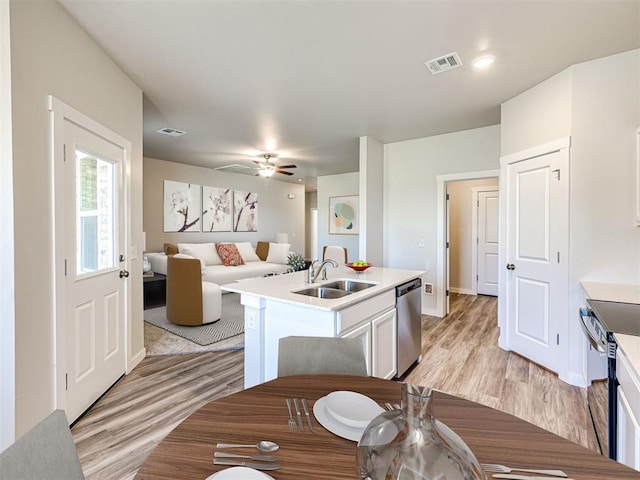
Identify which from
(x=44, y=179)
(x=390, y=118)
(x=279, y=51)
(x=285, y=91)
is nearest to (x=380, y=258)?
(x=390, y=118)

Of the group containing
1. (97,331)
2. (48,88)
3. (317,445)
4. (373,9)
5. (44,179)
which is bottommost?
(97,331)

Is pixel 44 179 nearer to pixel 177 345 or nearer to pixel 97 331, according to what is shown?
pixel 97 331

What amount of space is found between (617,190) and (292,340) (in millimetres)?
2778

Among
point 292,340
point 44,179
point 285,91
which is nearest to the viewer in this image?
point 292,340

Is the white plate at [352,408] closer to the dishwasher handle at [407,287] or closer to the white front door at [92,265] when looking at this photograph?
the dishwasher handle at [407,287]

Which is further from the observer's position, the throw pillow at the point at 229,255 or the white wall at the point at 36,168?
the throw pillow at the point at 229,255

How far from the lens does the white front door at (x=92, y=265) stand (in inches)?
79.7

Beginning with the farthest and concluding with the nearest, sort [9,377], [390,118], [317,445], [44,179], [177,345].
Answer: [390,118] < [177,345] < [44,179] < [9,377] < [317,445]

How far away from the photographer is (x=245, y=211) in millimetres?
7754

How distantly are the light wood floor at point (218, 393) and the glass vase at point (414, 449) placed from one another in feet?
5.39

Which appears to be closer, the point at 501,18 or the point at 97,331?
the point at 501,18

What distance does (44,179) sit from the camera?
1798mm

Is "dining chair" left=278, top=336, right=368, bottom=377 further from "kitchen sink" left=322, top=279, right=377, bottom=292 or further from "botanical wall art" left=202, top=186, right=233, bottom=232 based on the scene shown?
"botanical wall art" left=202, top=186, right=233, bottom=232

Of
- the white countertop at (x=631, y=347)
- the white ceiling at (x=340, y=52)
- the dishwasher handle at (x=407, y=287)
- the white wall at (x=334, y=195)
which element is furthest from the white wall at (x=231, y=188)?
the white countertop at (x=631, y=347)
